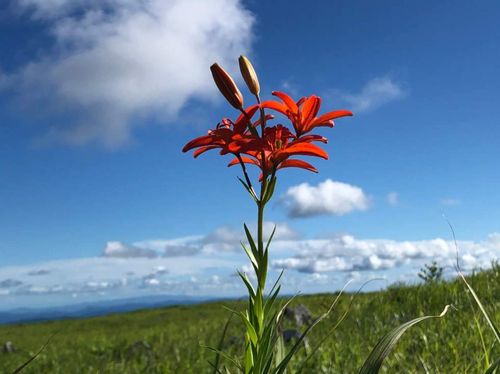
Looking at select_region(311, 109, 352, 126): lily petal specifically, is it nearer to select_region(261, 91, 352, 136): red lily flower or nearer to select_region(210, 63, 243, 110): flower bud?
select_region(261, 91, 352, 136): red lily flower

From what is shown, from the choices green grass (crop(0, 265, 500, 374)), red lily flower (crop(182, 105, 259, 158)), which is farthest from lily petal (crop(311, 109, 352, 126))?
green grass (crop(0, 265, 500, 374))

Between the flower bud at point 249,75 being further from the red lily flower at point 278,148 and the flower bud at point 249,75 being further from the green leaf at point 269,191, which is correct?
the green leaf at point 269,191

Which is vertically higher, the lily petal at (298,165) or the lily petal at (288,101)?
the lily petal at (288,101)

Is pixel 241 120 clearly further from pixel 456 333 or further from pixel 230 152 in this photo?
pixel 456 333

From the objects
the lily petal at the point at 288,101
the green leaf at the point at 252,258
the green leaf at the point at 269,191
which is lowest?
the green leaf at the point at 252,258

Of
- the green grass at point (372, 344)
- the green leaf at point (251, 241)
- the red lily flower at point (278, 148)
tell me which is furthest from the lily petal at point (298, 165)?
the green grass at point (372, 344)

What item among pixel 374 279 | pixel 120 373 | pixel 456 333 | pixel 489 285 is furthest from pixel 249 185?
pixel 489 285
